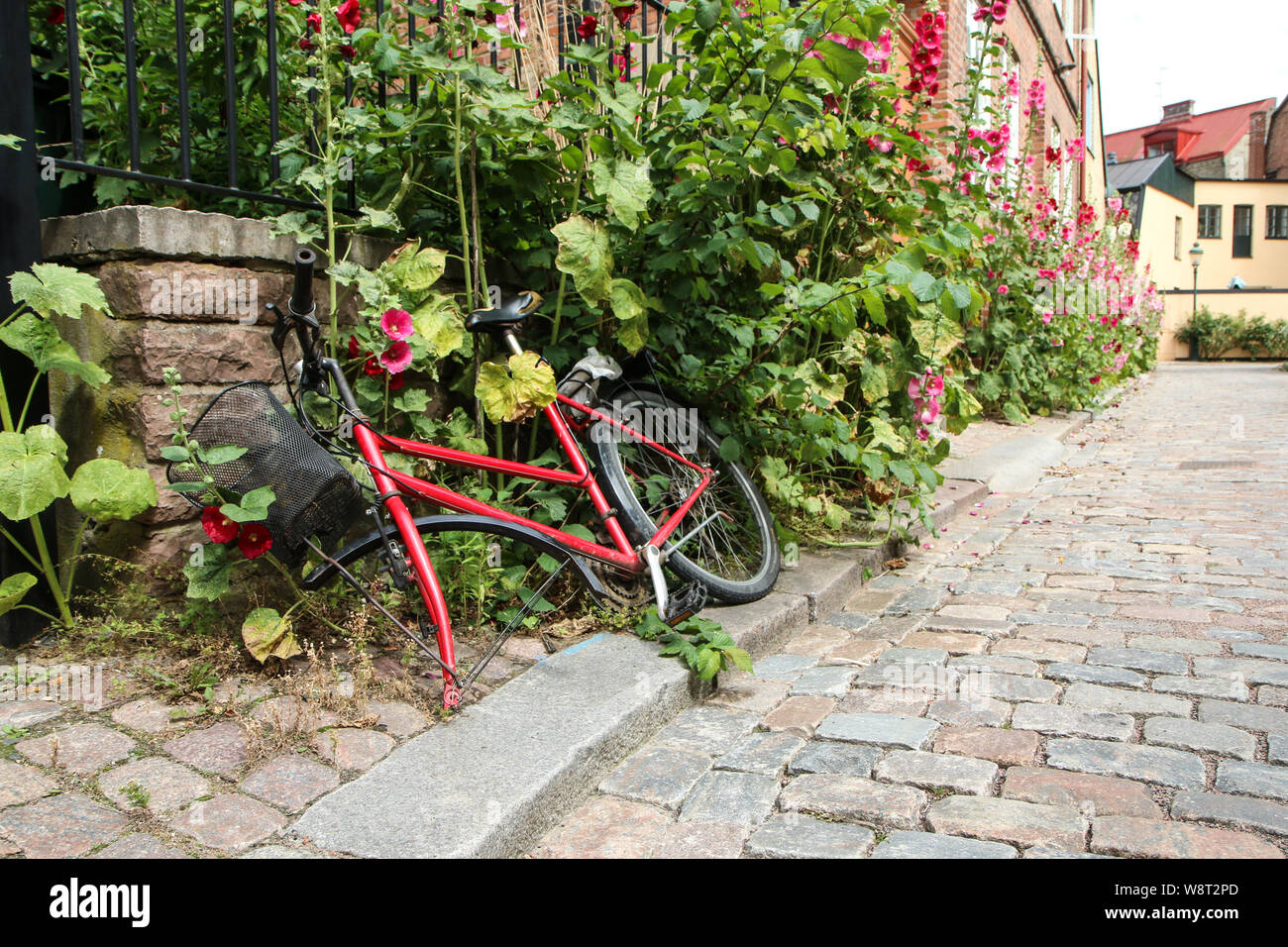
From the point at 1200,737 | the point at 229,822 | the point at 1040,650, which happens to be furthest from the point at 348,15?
the point at 1200,737

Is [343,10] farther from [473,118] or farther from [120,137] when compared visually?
[120,137]

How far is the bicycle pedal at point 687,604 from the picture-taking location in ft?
9.84

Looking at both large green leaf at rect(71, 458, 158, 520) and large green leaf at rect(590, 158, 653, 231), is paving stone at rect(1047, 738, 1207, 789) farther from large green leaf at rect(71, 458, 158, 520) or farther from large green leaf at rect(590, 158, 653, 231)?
large green leaf at rect(71, 458, 158, 520)

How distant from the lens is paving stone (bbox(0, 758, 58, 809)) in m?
1.93

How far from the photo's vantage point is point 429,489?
2.67 m

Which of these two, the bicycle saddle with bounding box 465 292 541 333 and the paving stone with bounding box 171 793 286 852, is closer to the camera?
the paving stone with bounding box 171 793 286 852

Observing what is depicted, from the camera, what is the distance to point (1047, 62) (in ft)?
52.3

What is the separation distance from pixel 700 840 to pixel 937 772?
→ 25.1 inches

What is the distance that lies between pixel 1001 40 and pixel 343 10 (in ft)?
12.9

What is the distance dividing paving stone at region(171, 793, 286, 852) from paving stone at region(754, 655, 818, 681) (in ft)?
5.10

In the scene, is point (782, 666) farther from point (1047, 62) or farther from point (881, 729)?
point (1047, 62)

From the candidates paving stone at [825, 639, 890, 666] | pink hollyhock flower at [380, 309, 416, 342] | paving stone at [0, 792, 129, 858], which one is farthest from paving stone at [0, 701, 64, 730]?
paving stone at [825, 639, 890, 666]

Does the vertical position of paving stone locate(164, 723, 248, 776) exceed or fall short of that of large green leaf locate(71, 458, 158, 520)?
it falls short
